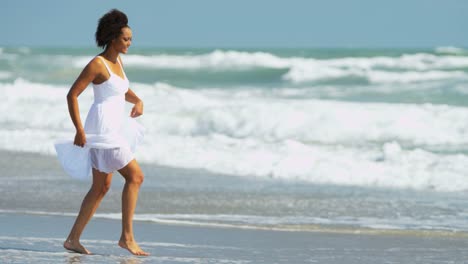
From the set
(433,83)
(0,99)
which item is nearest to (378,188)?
(0,99)

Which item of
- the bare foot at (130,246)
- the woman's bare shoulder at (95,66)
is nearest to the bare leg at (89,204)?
the bare foot at (130,246)

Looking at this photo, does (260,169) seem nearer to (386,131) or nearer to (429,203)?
(429,203)

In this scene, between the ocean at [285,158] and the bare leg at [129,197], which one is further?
the ocean at [285,158]

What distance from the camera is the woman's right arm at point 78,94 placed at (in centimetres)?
527

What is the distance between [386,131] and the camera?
15.4 metres

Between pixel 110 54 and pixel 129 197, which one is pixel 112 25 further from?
pixel 129 197

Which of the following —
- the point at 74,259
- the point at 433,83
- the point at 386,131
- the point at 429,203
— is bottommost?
the point at 74,259

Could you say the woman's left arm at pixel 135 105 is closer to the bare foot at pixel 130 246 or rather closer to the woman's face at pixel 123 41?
the woman's face at pixel 123 41

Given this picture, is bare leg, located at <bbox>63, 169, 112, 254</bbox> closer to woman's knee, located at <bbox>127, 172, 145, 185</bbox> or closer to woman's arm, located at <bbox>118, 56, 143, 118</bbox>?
woman's knee, located at <bbox>127, 172, 145, 185</bbox>

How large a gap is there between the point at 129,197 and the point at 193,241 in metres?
1.05

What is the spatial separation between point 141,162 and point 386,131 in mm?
5070

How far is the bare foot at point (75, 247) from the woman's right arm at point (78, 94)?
0.65 meters

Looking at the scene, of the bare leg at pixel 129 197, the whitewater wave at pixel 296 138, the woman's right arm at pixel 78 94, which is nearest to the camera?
the woman's right arm at pixel 78 94

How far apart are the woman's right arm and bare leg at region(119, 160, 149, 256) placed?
1.09 feet
